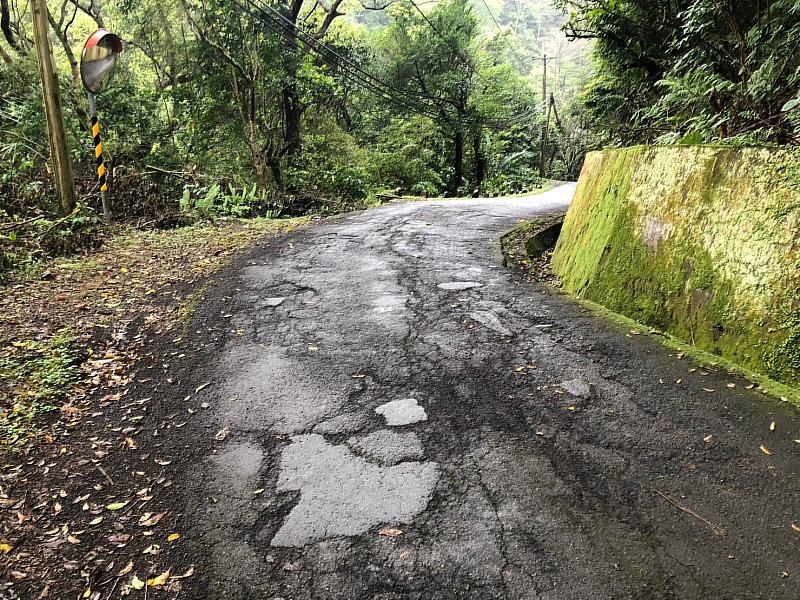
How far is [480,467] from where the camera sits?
2436 mm

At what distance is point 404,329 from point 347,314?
23.9 inches

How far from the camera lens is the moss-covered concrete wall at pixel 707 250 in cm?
295

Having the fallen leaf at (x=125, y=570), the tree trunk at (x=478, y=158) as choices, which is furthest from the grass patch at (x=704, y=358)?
the tree trunk at (x=478, y=158)

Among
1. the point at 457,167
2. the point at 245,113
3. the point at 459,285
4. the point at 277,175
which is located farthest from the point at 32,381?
the point at 457,167

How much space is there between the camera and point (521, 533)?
Answer: 6.68ft

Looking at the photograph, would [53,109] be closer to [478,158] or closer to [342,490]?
[342,490]

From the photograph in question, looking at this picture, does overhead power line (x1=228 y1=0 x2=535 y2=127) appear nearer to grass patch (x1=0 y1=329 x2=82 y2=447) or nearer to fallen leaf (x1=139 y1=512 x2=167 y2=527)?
grass patch (x1=0 y1=329 x2=82 y2=447)

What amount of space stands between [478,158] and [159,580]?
20324 mm

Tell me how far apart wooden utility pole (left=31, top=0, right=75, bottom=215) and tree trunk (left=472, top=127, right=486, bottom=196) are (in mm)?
15162

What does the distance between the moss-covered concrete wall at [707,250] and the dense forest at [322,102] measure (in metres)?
0.51

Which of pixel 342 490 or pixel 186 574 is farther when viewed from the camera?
pixel 342 490

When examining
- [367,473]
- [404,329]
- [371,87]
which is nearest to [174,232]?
[404,329]

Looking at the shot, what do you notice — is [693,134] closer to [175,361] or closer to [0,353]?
[175,361]

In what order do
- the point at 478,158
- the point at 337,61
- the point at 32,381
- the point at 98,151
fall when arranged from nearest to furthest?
the point at 32,381
the point at 98,151
the point at 337,61
the point at 478,158
